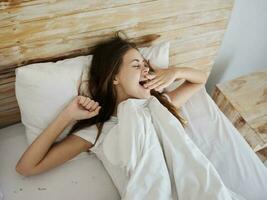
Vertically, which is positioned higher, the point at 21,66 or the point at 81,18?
the point at 81,18

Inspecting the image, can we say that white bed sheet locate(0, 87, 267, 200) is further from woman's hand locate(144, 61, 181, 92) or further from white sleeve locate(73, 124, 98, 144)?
woman's hand locate(144, 61, 181, 92)

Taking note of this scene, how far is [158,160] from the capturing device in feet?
3.09

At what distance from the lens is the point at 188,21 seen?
127 cm

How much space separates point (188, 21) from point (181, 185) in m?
0.71

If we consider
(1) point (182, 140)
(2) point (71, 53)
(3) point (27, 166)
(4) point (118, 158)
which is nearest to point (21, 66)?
(2) point (71, 53)

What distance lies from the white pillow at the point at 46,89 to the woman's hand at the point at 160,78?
240mm

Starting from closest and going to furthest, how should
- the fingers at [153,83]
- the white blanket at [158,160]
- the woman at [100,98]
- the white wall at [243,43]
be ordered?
the white blanket at [158,160] → the woman at [100,98] → the fingers at [153,83] → the white wall at [243,43]

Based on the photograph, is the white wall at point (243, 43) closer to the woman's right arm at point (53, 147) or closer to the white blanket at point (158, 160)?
the white blanket at point (158, 160)

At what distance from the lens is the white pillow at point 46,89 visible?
100 cm

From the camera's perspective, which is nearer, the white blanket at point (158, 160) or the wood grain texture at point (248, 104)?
the white blanket at point (158, 160)

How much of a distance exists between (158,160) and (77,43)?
0.51 m

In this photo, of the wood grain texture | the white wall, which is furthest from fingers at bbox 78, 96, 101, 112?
the white wall

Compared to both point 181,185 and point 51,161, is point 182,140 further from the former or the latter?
point 51,161

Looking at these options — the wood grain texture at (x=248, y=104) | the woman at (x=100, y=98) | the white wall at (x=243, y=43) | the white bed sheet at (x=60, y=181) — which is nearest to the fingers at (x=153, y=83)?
the woman at (x=100, y=98)
